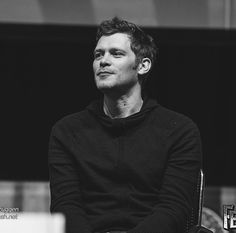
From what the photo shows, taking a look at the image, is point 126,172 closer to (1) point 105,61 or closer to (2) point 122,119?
(2) point 122,119

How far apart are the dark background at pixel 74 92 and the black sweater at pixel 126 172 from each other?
8.23 ft

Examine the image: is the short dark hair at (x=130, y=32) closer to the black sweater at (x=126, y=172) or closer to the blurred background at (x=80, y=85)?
the black sweater at (x=126, y=172)

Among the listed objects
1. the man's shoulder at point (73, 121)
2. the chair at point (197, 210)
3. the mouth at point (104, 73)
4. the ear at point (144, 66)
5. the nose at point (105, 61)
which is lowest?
the chair at point (197, 210)

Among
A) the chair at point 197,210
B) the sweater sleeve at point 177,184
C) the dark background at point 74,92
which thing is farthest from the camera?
the dark background at point 74,92

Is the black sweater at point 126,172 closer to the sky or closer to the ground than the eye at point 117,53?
closer to the ground

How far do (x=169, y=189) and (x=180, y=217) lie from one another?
0.11 meters

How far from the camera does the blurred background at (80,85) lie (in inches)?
194

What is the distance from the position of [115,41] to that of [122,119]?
31 cm

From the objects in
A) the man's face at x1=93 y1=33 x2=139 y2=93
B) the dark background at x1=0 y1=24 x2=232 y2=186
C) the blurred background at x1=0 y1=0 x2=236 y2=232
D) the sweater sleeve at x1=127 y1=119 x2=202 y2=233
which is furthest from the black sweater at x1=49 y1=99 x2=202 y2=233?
the dark background at x1=0 y1=24 x2=232 y2=186

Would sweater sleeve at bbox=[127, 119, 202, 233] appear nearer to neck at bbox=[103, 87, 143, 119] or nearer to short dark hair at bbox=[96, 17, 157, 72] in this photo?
neck at bbox=[103, 87, 143, 119]

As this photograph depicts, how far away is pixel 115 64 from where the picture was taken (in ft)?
8.81

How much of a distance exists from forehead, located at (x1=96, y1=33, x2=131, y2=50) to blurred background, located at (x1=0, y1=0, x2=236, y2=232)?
2162 millimetres

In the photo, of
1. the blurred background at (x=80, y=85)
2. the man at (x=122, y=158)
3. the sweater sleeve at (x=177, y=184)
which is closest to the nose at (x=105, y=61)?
the man at (x=122, y=158)

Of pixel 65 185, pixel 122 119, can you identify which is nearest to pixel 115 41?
pixel 122 119
